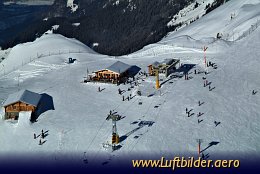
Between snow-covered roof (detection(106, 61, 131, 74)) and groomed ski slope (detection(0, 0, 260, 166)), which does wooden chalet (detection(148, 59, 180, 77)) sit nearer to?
groomed ski slope (detection(0, 0, 260, 166))

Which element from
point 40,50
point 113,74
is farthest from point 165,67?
point 40,50

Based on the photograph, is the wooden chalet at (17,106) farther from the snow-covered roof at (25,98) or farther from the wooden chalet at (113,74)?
the wooden chalet at (113,74)

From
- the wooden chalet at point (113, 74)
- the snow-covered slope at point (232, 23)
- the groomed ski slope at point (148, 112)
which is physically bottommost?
the groomed ski slope at point (148, 112)

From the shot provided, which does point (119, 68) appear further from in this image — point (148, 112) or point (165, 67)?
point (148, 112)

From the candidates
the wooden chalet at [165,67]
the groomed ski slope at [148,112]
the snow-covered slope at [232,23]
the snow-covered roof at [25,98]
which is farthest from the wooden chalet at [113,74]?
the snow-covered slope at [232,23]

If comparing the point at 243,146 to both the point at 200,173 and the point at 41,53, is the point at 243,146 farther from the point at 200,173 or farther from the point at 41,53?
the point at 41,53

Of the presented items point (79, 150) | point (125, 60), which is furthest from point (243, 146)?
point (125, 60)

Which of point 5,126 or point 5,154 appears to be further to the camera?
point 5,126
